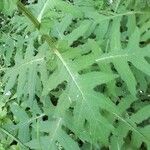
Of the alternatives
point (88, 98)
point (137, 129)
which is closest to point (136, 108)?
point (137, 129)

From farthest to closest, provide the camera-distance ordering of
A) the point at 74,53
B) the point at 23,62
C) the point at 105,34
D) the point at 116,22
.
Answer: the point at 105,34 < the point at 116,22 < the point at 23,62 < the point at 74,53

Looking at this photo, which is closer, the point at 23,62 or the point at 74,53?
the point at 74,53

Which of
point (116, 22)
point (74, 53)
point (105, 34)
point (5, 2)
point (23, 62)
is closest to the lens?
point (5, 2)

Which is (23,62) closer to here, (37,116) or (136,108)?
(37,116)

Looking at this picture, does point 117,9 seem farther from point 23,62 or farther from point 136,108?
point 23,62

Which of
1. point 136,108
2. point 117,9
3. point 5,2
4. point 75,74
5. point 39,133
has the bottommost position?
point 136,108

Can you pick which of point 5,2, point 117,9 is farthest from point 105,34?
point 5,2

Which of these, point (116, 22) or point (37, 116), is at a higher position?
point (116, 22)
